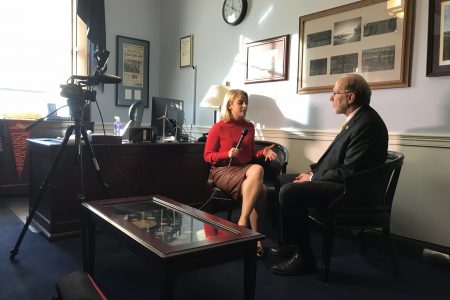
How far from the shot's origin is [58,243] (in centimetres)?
250

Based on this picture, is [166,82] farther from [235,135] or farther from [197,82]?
[235,135]

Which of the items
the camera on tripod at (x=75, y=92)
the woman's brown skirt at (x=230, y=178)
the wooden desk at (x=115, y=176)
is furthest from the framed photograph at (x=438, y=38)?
the camera on tripod at (x=75, y=92)

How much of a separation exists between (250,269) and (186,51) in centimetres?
350

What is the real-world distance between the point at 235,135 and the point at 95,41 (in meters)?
2.44

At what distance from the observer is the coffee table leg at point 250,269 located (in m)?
1.42

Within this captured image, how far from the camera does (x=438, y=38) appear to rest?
2.34 m

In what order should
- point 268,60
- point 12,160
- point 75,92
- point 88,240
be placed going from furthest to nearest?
1. point 12,160
2. point 268,60
3. point 75,92
4. point 88,240

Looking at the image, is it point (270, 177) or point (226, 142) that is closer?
point (226, 142)

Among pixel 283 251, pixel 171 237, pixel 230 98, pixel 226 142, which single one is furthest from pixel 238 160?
pixel 171 237

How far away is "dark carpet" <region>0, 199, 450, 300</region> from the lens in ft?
6.06

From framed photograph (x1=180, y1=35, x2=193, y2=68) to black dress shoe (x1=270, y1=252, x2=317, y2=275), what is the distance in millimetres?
2926

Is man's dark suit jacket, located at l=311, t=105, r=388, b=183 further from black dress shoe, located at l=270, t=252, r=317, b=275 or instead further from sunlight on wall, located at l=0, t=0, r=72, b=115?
sunlight on wall, located at l=0, t=0, r=72, b=115

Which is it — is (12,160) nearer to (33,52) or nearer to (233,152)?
(33,52)

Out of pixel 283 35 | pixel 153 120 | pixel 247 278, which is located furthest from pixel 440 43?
pixel 153 120
